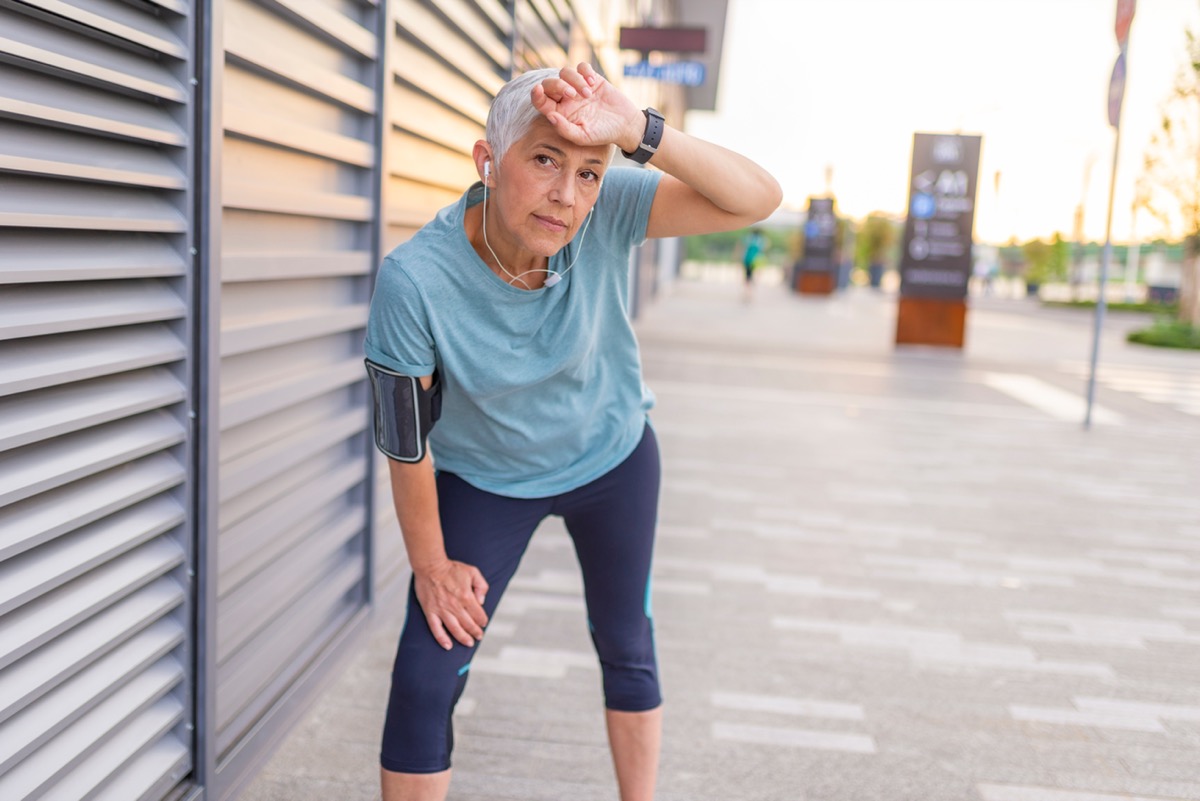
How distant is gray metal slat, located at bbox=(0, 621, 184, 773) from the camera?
182 cm

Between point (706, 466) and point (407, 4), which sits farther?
point (706, 466)

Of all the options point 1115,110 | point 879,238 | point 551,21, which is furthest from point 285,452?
point 879,238

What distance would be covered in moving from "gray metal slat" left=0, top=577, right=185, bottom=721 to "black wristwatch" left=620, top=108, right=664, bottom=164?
1293mm

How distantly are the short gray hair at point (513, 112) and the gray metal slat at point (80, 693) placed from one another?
121cm

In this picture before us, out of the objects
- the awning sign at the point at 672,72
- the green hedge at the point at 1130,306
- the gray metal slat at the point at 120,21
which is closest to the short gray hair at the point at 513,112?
the gray metal slat at the point at 120,21

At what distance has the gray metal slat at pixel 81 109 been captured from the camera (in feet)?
5.53

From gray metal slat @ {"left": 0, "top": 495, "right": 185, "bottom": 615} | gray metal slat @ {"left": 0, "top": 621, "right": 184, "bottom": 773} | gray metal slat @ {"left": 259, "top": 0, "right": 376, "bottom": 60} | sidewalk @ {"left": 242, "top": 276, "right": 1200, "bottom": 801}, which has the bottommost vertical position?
sidewalk @ {"left": 242, "top": 276, "right": 1200, "bottom": 801}

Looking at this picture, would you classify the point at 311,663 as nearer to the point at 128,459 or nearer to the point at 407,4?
the point at 128,459

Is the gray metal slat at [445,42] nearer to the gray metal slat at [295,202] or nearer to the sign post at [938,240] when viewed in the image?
the gray metal slat at [295,202]

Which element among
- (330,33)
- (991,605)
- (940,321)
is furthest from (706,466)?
(940,321)

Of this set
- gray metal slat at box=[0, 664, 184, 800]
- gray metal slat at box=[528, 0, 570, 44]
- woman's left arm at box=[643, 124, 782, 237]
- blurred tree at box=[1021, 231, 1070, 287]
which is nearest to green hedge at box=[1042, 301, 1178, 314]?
blurred tree at box=[1021, 231, 1070, 287]

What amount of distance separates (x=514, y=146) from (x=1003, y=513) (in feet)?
15.5

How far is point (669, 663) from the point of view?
3.66 m

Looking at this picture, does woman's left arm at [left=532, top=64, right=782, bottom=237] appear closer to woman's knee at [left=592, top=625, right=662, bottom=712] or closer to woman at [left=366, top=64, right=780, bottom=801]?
woman at [left=366, top=64, right=780, bottom=801]
